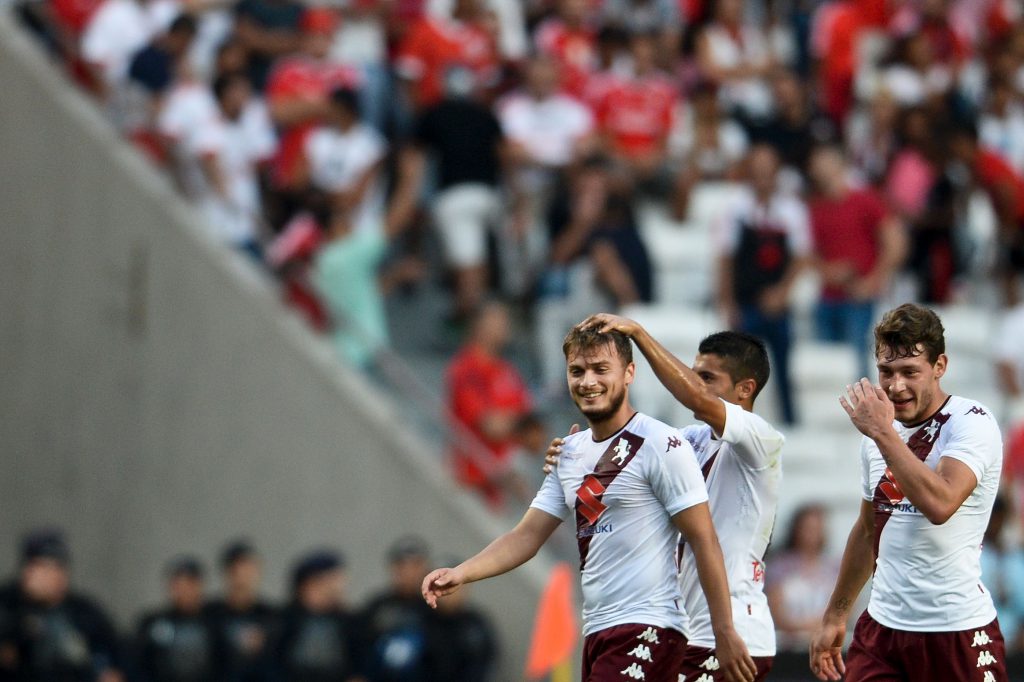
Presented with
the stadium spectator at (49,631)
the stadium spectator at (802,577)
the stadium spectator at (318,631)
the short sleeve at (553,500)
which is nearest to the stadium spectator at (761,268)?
the stadium spectator at (802,577)

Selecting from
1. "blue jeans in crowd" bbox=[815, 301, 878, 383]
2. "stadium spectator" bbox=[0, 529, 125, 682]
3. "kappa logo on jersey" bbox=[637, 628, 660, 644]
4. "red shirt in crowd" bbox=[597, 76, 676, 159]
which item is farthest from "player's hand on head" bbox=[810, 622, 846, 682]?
"red shirt in crowd" bbox=[597, 76, 676, 159]

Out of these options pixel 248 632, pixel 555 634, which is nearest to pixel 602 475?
pixel 555 634

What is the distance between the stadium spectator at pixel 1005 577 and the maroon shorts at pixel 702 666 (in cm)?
594

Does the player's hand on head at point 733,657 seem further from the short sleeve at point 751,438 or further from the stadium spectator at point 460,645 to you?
the stadium spectator at point 460,645

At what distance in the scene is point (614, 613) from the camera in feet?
25.4

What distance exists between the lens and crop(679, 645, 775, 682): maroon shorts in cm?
797

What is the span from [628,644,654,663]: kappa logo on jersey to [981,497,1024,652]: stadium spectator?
6.45 m

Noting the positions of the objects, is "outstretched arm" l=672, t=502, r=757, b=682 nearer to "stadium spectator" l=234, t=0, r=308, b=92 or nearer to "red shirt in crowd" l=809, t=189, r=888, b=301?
"red shirt in crowd" l=809, t=189, r=888, b=301

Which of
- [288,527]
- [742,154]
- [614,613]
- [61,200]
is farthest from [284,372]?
[614,613]

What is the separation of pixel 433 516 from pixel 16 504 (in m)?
4.99

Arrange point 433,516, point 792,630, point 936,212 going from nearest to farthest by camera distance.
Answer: point 792,630 < point 433,516 < point 936,212

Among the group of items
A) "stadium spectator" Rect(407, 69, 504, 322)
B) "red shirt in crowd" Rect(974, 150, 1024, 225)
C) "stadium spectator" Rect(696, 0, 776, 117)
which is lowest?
"red shirt in crowd" Rect(974, 150, 1024, 225)

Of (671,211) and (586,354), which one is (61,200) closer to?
(671,211)

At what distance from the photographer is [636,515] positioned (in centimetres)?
771
